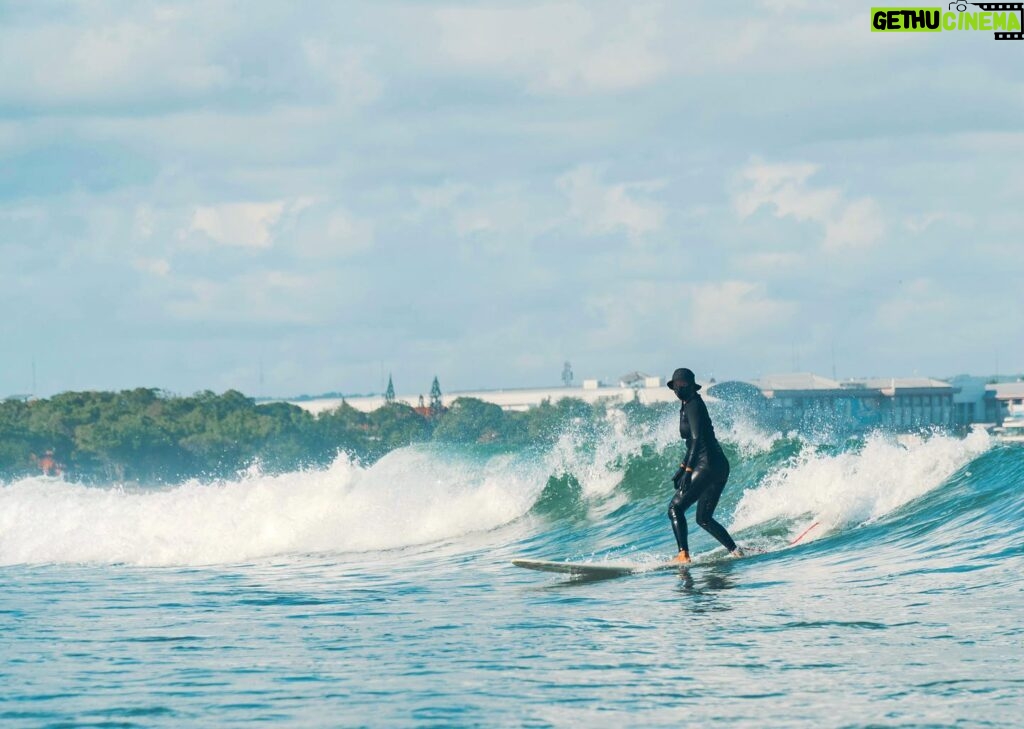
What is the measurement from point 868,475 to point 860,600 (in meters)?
7.15

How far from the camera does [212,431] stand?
135500 millimetres

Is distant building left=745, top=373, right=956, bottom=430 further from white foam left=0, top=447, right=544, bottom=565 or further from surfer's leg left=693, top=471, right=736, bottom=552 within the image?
surfer's leg left=693, top=471, right=736, bottom=552

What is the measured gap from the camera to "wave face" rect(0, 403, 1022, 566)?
18734 millimetres

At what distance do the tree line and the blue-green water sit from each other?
87.5 metres

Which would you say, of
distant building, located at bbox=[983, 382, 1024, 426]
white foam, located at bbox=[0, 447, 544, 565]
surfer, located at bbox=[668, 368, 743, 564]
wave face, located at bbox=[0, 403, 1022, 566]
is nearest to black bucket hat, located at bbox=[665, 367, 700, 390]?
surfer, located at bbox=[668, 368, 743, 564]

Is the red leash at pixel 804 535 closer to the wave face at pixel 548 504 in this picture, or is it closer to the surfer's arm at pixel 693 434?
the wave face at pixel 548 504

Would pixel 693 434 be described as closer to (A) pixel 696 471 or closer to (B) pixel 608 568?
(A) pixel 696 471

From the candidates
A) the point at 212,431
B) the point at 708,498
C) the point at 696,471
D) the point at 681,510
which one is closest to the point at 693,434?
the point at 696,471

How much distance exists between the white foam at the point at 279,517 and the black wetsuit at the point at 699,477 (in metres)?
7.89

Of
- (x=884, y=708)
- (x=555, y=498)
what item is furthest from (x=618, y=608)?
(x=555, y=498)

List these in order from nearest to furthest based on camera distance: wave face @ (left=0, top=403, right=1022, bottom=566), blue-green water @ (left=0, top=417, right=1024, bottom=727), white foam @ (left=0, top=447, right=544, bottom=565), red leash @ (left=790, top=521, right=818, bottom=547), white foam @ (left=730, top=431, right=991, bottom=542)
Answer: blue-green water @ (left=0, top=417, right=1024, bottom=727)
red leash @ (left=790, top=521, right=818, bottom=547)
white foam @ (left=730, top=431, right=991, bottom=542)
wave face @ (left=0, top=403, right=1022, bottom=566)
white foam @ (left=0, top=447, right=544, bottom=565)

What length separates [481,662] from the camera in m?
10.5

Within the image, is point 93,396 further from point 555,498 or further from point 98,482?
point 555,498

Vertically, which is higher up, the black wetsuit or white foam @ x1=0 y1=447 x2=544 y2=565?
the black wetsuit
